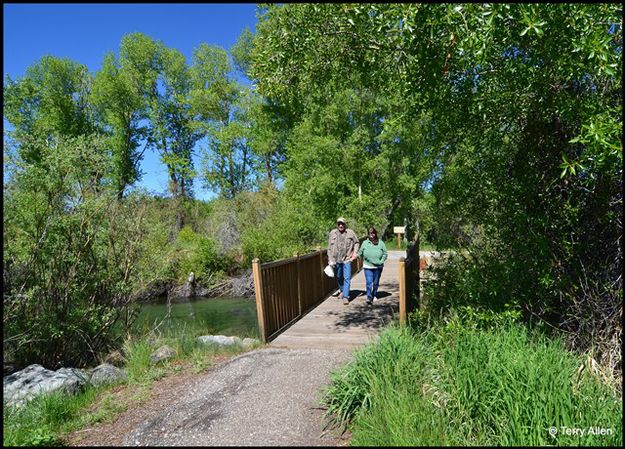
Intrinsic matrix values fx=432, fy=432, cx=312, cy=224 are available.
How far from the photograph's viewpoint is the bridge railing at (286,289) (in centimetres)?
664

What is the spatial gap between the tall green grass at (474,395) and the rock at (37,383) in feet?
11.4

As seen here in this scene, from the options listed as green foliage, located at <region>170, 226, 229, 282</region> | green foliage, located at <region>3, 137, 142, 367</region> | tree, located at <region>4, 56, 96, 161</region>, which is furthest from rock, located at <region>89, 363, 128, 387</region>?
tree, located at <region>4, 56, 96, 161</region>

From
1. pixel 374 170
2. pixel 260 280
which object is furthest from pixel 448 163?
pixel 374 170

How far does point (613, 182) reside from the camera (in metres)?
4.36

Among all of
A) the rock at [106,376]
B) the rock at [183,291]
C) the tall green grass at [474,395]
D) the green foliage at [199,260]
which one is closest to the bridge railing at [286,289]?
the rock at [106,376]

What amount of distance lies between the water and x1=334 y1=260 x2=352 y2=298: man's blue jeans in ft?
10.5

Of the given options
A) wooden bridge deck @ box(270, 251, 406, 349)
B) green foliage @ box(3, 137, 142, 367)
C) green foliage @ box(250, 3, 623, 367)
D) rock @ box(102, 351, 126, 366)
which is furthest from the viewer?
rock @ box(102, 351, 126, 366)

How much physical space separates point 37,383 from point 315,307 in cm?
512

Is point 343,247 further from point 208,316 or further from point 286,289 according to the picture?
point 208,316

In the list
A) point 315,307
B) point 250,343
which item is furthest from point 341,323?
point 250,343

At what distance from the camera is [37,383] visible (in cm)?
550

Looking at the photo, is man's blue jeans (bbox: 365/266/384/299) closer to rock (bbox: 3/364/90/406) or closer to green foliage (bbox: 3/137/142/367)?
green foliage (bbox: 3/137/142/367)

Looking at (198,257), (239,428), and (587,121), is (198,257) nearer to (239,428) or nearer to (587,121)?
(239,428)

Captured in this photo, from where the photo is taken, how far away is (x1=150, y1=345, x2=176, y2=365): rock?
6.49 metres
